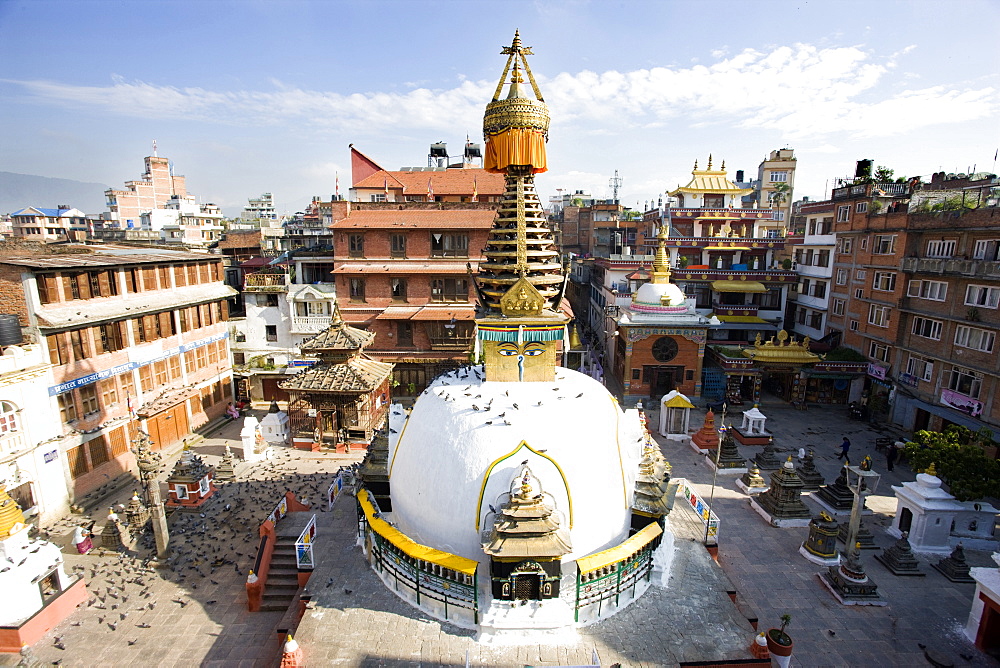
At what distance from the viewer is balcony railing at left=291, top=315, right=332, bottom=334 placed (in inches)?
1237

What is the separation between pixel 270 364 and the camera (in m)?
30.2

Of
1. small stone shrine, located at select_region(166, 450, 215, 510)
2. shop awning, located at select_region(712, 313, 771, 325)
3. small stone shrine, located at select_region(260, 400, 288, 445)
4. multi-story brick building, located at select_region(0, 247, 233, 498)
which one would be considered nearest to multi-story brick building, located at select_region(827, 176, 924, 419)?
shop awning, located at select_region(712, 313, 771, 325)

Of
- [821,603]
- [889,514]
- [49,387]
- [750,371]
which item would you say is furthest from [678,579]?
[49,387]

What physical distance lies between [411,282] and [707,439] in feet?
61.1

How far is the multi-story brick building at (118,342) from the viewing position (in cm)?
1850

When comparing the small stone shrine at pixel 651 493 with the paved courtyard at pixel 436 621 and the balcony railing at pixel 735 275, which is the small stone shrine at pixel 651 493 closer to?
the paved courtyard at pixel 436 621

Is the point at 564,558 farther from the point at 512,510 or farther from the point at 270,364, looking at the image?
the point at 270,364

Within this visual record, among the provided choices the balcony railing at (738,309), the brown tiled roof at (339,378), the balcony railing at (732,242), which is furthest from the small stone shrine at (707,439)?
the balcony railing at (732,242)

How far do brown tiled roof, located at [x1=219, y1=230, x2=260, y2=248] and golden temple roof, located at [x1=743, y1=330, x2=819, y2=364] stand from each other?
4390 centimetres

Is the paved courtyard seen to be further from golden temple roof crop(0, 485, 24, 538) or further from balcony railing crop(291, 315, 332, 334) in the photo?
balcony railing crop(291, 315, 332, 334)

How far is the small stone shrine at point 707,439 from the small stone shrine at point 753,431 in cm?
156

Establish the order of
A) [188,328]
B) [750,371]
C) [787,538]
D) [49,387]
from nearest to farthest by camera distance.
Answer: [787,538] < [49,387] < [188,328] < [750,371]

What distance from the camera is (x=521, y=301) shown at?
13.0 m

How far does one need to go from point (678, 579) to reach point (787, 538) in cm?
652
